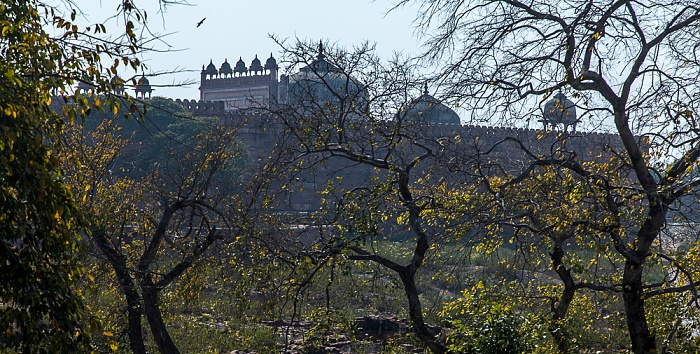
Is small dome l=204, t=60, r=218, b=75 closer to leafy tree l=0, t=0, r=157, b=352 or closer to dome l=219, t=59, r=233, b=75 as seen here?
dome l=219, t=59, r=233, b=75

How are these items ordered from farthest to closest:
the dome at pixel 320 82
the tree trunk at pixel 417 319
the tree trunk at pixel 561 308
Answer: the dome at pixel 320 82 < the tree trunk at pixel 417 319 < the tree trunk at pixel 561 308

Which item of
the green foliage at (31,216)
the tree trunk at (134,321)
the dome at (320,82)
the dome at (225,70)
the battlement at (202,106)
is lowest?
the tree trunk at (134,321)

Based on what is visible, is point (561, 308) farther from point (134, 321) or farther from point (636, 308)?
point (134, 321)

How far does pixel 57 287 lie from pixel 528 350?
3.74 metres

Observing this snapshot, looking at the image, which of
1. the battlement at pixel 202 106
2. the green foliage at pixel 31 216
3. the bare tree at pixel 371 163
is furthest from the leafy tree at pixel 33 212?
the battlement at pixel 202 106

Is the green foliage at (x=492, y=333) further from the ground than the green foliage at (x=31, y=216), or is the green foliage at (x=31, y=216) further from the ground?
the green foliage at (x=31, y=216)

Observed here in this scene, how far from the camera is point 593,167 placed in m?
6.82

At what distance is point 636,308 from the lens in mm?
5883

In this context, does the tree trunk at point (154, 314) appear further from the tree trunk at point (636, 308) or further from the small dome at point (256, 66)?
the small dome at point (256, 66)

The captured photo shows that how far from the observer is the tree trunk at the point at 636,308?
5.78 meters

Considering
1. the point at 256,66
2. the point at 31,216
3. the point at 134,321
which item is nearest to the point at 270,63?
the point at 256,66

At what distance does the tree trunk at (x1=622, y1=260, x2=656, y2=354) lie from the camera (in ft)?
19.0

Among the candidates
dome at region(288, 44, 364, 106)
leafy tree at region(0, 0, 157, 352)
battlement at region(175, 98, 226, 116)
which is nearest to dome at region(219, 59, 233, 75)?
battlement at region(175, 98, 226, 116)

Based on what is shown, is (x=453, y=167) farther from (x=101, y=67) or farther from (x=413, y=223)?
(x=101, y=67)
